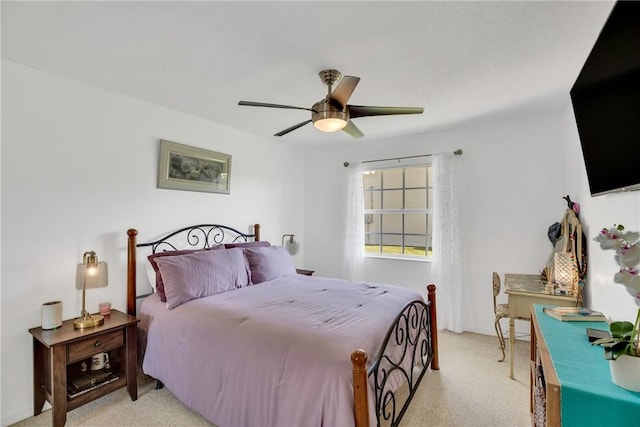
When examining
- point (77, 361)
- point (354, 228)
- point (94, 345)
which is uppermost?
point (354, 228)

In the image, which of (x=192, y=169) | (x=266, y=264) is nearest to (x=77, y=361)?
(x=266, y=264)

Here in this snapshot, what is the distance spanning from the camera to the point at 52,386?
189cm

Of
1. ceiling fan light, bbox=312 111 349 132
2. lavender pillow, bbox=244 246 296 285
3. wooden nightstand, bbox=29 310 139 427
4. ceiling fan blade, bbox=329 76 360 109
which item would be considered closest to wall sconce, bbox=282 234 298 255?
lavender pillow, bbox=244 246 296 285

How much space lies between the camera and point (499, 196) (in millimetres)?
3479

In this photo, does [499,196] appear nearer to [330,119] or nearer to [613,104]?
[613,104]

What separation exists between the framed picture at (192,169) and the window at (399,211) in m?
2.06

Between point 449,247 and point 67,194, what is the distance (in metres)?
3.84

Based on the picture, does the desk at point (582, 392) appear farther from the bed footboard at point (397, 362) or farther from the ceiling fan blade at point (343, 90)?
the ceiling fan blade at point (343, 90)

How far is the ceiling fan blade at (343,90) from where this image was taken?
1.83 metres

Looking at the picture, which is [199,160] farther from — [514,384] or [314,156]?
[514,384]

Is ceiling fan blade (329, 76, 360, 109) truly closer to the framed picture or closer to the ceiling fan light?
the ceiling fan light

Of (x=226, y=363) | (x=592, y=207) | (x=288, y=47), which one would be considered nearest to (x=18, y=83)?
(x=288, y=47)

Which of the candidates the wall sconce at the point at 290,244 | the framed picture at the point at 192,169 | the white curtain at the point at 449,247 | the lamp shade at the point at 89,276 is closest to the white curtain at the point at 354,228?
the wall sconce at the point at 290,244

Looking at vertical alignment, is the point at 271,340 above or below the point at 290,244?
below
